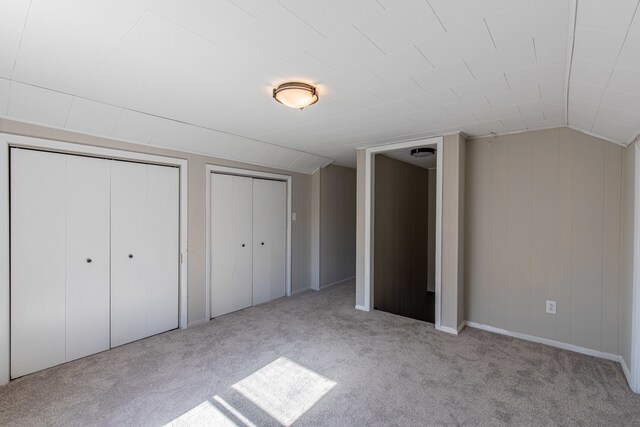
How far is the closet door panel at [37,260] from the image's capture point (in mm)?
2377

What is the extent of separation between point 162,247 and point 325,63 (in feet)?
8.78

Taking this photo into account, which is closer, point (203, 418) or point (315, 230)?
point (203, 418)

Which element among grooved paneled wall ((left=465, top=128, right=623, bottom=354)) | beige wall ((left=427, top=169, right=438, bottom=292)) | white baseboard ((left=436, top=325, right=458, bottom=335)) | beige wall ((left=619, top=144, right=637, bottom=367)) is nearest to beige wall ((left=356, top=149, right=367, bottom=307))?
white baseboard ((left=436, top=325, right=458, bottom=335))

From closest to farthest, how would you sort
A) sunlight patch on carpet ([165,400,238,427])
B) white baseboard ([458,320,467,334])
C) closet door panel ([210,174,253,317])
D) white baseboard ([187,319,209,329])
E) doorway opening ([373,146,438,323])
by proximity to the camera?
sunlight patch on carpet ([165,400,238,427]) → white baseboard ([458,320,467,334]) → white baseboard ([187,319,209,329]) → closet door panel ([210,174,253,317]) → doorway opening ([373,146,438,323])

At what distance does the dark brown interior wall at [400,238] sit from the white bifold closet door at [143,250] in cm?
261

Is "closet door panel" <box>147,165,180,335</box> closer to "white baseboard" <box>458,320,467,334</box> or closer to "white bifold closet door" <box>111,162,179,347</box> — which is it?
"white bifold closet door" <box>111,162,179,347</box>

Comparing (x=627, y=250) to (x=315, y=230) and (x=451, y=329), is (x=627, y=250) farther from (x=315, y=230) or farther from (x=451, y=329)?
(x=315, y=230)

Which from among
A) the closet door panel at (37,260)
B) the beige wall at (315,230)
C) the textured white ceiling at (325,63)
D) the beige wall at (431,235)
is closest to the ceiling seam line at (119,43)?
the textured white ceiling at (325,63)

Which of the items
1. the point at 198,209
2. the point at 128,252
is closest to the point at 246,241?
the point at 198,209

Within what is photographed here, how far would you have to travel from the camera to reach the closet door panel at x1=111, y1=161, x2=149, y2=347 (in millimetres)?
2926

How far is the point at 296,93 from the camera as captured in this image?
2.00 metres

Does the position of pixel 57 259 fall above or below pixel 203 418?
above

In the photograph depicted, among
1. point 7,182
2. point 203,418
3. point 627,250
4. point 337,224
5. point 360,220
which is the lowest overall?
point 203,418

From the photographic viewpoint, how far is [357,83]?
2.01 metres
